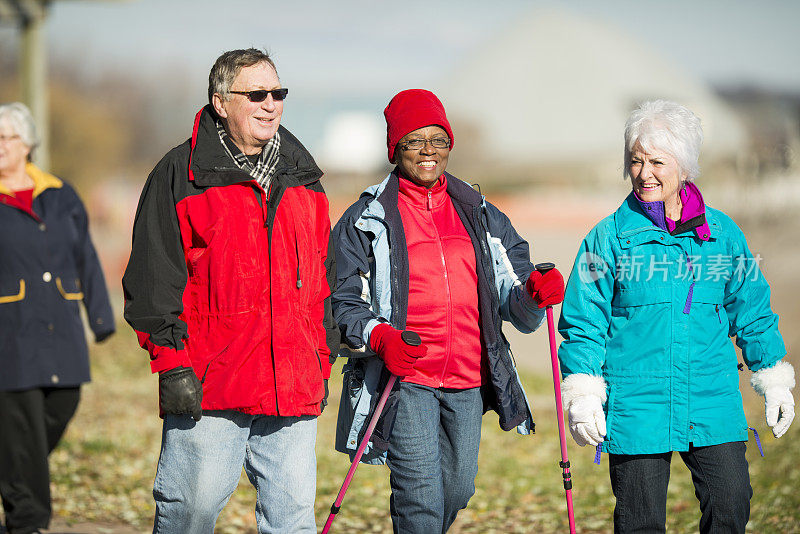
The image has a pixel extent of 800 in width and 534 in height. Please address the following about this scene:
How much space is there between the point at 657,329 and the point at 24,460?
3.41 meters

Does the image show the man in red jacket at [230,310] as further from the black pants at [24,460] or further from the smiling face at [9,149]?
the smiling face at [9,149]

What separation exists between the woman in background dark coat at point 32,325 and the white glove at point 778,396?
346 cm

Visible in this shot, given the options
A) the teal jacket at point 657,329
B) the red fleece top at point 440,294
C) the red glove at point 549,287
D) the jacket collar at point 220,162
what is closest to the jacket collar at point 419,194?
the red fleece top at point 440,294

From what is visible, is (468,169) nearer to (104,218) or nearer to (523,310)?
(104,218)

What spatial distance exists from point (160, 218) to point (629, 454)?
1.95m

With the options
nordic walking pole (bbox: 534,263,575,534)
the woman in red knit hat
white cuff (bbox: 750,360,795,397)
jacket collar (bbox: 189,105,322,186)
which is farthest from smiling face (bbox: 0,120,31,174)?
white cuff (bbox: 750,360,795,397)

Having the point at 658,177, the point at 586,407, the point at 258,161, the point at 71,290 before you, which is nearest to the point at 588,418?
the point at 586,407

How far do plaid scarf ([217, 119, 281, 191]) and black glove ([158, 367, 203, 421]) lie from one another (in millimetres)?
749

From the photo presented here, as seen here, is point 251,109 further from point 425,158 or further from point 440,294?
point 440,294

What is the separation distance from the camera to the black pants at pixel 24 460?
17.5ft

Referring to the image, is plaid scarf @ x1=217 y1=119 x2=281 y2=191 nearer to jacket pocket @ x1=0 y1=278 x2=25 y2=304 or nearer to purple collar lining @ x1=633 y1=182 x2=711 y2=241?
purple collar lining @ x1=633 y1=182 x2=711 y2=241

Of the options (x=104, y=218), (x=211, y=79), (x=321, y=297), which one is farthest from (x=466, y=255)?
(x=104, y=218)

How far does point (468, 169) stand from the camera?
4903 centimetres

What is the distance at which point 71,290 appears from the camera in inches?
217
